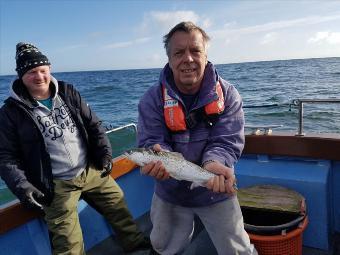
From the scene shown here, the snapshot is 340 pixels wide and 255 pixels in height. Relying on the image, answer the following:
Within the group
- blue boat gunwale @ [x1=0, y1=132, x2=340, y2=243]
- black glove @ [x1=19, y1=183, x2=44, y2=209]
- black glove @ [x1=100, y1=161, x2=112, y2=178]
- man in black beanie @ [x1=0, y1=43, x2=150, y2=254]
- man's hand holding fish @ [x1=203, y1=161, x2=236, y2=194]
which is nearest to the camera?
man's hand holding fish @ [x1=203, y1=161, x2=236, y2=194]

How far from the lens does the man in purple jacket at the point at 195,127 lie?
9.95ft

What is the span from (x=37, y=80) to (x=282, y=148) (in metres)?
3.29

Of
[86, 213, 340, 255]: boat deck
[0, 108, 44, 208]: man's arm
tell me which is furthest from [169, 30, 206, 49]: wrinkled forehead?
[86, 213, 340, 255]: boat deck

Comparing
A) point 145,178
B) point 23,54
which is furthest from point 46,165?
point 145,178

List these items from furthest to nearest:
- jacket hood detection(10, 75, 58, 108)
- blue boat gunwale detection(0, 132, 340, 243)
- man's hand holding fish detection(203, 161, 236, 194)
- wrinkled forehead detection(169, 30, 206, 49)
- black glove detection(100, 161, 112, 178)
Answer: black glove detection(100, 161, 112, 178) → blue boat gunwale detection(0, 132, 340, 243) → jacket hood detection(10, 75, 58, 108) → wrinkled forehead detection(169, 30, 206, 49) → man's hand holding fish detection(203, 161, 236, 194)

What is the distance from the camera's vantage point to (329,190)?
445cm

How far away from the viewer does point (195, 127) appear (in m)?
3.12

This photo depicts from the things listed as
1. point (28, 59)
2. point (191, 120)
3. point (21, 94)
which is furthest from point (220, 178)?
point (28, 59)

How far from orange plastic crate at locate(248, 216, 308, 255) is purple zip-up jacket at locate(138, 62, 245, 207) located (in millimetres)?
868

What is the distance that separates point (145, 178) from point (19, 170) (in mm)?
2297

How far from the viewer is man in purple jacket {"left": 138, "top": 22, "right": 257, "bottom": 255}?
303cm

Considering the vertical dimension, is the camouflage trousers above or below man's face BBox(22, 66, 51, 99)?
below

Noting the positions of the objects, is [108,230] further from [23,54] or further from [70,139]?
[23,54]

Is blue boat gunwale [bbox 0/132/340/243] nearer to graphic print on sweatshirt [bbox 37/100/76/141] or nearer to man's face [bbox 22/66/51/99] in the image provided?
graphic print on sweatshirt [bbox 37/100/76/141]
